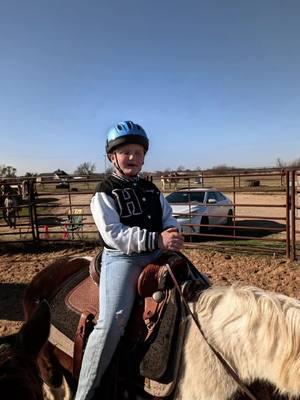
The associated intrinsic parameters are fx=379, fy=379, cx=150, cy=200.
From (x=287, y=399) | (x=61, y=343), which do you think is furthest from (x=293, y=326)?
(x=61, y=343)

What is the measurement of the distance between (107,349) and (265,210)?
47.3 feet

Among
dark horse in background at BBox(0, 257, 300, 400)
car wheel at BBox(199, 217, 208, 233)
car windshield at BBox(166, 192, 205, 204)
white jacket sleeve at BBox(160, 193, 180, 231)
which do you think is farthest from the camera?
car windshield at BBox(166, 192, 205, 204)

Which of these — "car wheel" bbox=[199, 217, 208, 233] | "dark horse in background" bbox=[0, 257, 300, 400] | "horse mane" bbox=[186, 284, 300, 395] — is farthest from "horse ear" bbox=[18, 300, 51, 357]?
"car wheel" bbox=[199, 217, 208, 233]

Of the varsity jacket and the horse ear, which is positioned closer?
the horse ear

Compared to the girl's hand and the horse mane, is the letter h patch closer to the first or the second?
the girl's hand

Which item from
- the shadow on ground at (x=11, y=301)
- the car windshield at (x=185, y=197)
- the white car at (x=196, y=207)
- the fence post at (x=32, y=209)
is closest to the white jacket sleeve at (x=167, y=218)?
the shadow on ground at (x=11, y=301)

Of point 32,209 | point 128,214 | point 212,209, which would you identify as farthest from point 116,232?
point 212,209

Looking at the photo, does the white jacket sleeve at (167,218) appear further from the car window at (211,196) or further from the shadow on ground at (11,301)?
the car window at (211,196)

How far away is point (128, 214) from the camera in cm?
212

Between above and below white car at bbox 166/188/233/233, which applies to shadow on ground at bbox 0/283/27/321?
below

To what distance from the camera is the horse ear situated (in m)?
1.54

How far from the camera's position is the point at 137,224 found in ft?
7.07

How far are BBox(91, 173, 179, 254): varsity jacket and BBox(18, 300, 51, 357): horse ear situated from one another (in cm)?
58

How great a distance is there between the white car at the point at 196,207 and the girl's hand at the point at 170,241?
7174 millimetres
